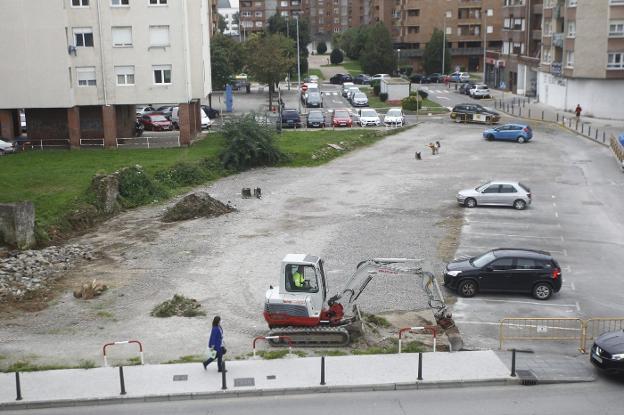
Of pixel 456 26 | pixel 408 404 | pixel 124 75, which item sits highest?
pixel 456 26

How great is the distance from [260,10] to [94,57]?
13424cm

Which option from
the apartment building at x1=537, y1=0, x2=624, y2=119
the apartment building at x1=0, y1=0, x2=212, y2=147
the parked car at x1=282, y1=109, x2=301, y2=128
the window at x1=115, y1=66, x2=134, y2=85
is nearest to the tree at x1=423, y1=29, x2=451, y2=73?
the apartment building at x1=537, y1=0, x2=624, y2=119

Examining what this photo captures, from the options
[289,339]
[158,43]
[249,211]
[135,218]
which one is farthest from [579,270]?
[158,43]

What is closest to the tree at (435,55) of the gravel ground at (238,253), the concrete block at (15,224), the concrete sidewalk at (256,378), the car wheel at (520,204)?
the gravel ground at (238,253)

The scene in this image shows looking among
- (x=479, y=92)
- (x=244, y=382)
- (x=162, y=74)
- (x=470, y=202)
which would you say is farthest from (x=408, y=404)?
(x=479, y=92)

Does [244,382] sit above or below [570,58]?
below

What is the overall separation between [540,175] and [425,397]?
2924 cm

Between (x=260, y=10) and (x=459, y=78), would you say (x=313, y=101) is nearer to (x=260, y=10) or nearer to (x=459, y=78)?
(x=459, y=78)

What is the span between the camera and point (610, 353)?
1664 cm

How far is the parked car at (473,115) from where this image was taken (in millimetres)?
62719

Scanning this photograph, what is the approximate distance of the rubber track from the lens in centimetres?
1892

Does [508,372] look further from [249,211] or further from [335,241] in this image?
[249,211]

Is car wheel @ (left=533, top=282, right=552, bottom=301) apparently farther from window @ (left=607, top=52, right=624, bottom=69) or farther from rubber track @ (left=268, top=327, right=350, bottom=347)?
window @ (left=607, top=52, right=624, bottom=69)

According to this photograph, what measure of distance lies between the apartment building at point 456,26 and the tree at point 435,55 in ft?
Answer: 18.8
